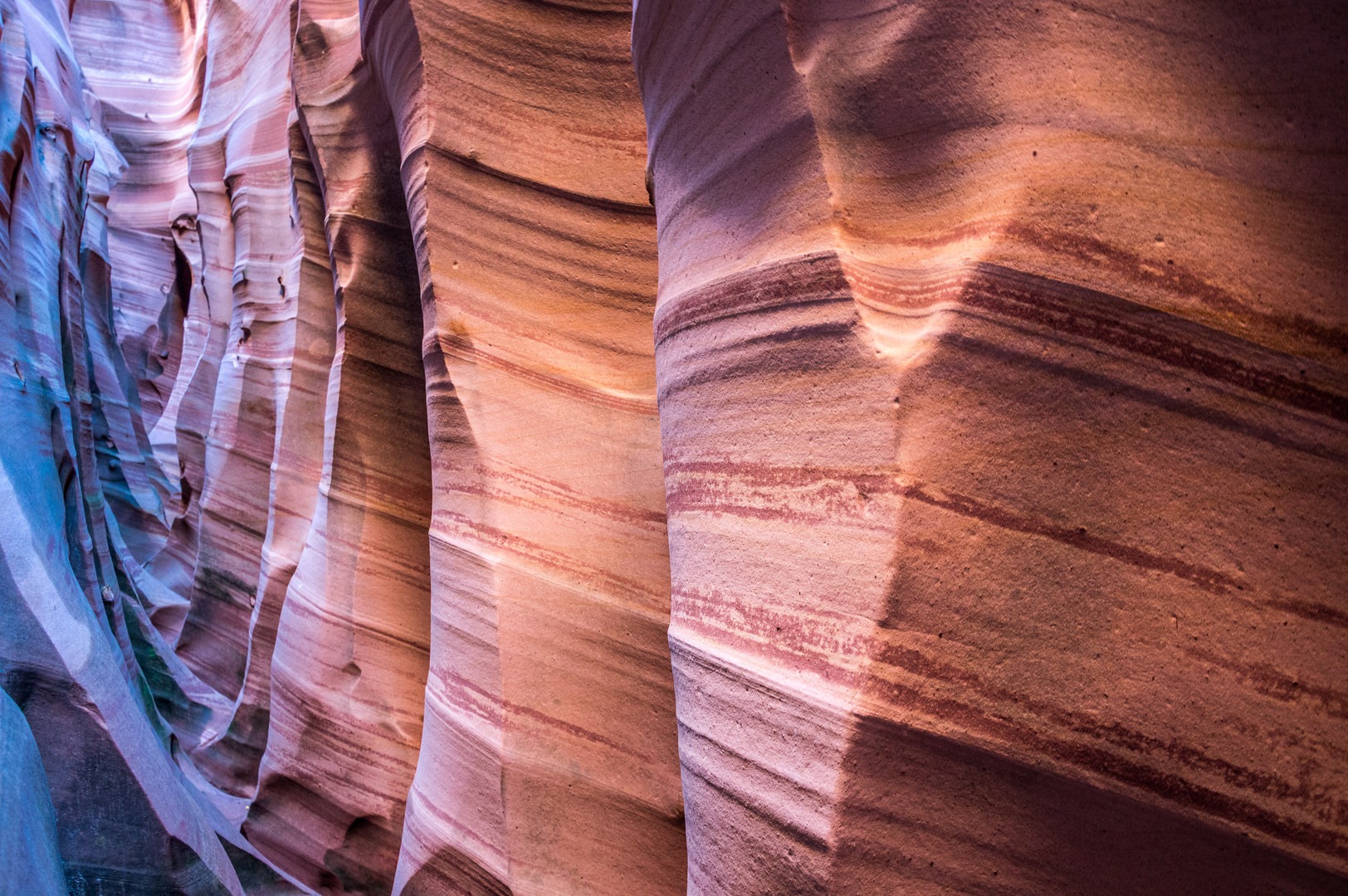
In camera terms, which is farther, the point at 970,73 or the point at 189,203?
the point at 189,203

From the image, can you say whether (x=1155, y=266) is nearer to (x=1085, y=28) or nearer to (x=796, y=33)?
(x=1085, y=28)

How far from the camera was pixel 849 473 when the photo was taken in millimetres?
1461

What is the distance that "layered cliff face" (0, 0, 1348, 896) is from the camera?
129 cm

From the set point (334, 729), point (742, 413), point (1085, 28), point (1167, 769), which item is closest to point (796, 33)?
point (1085, 28)

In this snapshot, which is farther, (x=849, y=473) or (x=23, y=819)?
(x=23, y=819)

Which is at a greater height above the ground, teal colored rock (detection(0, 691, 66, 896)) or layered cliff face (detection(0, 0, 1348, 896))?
layered cliff face (detection(0, 0, 1348, 896))

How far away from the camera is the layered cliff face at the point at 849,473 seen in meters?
1.29

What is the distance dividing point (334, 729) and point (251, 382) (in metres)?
3.39

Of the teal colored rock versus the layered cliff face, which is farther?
the teal colored rock

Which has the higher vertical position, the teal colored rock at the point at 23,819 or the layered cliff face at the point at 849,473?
the layered cliff face at the point at 849,473

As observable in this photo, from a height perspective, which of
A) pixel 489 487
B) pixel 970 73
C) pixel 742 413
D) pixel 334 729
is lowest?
pixel 334 729

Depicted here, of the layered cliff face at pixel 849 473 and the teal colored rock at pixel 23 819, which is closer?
the layered cliff face at pixel 849 473

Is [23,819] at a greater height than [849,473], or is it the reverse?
[849,473]

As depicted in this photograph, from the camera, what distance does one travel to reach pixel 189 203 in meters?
9.53
